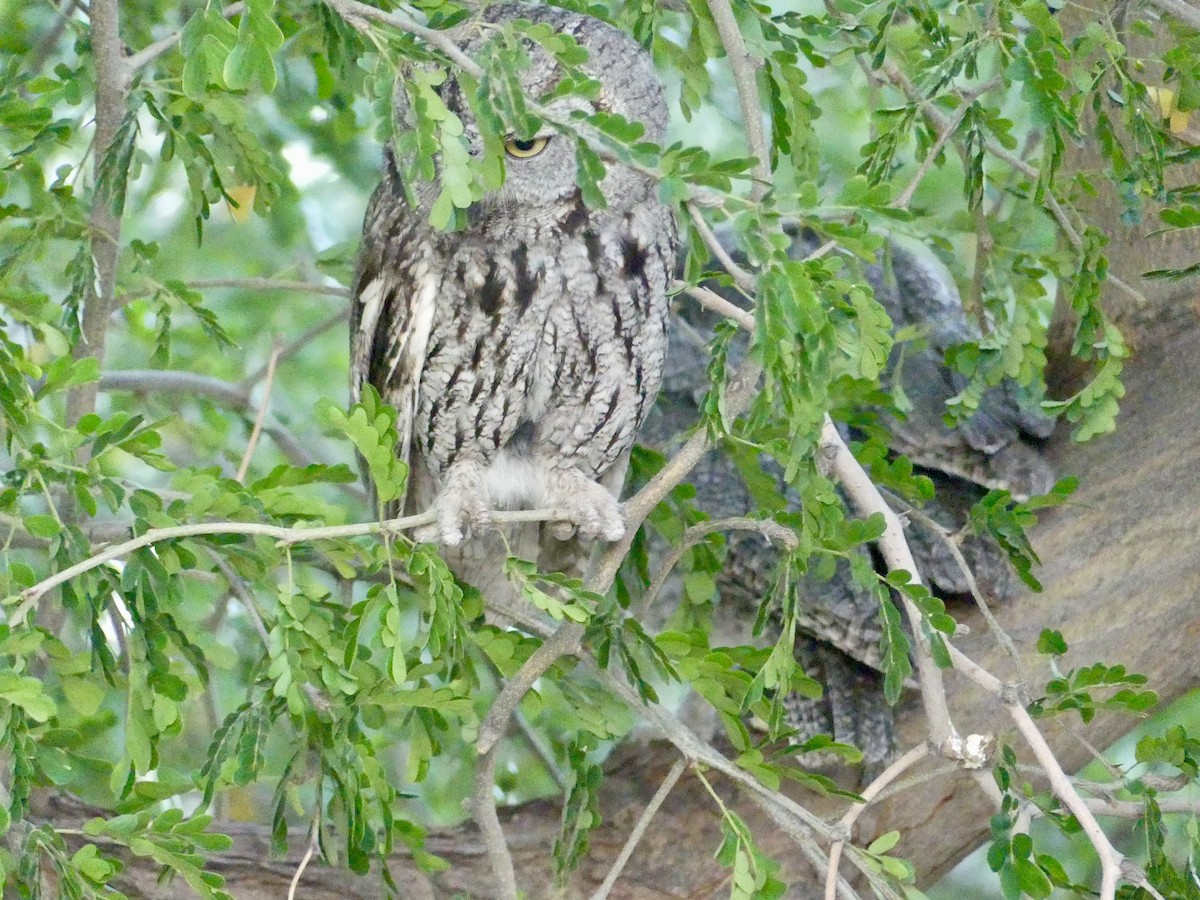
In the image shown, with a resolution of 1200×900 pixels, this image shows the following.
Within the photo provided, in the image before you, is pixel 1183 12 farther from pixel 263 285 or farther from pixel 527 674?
pixel 263 285

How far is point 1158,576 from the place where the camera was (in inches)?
63.3

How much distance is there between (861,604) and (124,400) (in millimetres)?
1158

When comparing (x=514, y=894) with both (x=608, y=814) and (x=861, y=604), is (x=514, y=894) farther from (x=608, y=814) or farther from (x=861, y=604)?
(x=861, y=604)

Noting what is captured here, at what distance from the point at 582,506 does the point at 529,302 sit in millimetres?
236

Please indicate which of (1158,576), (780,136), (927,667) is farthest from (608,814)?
(780,136)

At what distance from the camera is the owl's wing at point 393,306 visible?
1.53m

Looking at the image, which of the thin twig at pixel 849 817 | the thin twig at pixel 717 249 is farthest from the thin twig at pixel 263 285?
the thin twig at pixel 849 817

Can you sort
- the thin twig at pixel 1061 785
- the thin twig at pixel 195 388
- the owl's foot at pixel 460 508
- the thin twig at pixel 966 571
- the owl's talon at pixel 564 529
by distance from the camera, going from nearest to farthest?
the thin twig at pixel 1061 785
the thin twig at pixel 966 571
the owl's foot at pixel 460 508
the owl's talon at pixel 564 529
the thin twig at pixel 195 388

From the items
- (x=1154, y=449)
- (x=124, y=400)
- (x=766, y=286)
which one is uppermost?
(x=766, y=286)

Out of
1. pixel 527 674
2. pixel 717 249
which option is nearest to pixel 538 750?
pixel 527 674

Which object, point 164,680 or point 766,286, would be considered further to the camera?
point 164,680

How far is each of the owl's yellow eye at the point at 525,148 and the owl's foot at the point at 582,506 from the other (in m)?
0.38

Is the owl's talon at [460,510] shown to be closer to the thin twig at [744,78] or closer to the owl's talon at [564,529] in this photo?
the owl's talon at [564,529]

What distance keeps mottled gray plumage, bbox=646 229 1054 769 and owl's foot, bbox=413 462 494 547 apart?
242mm
